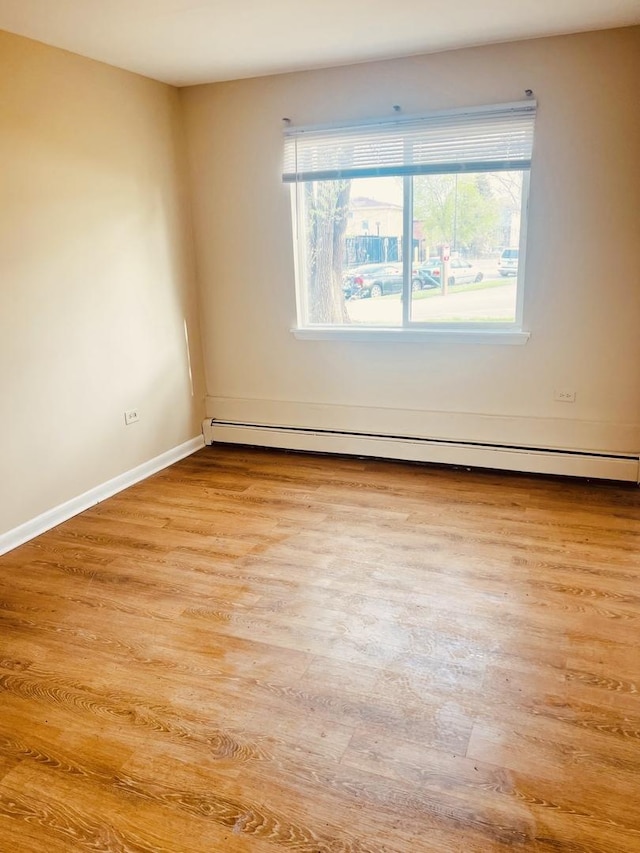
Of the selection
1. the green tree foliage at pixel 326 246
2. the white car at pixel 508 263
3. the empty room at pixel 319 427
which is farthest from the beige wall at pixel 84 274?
the white car at pixel 508 263

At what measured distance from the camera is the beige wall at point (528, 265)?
11.5ft

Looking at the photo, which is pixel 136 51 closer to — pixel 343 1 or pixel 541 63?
pixel 343 1

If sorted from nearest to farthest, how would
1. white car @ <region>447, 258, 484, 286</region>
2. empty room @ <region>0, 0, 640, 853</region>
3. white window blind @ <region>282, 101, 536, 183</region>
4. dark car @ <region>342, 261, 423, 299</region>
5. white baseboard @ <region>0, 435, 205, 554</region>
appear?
empty room @ <region>0, 0, 640, 853</region> < white baseboard @ <region>0, 435, 205, 554</region> < white window blind @ <region>282, 101, 536, 183</region> < white car @ <region>447, 258, 484, 286</region> < dark car @ <region>342, 261, 423, 299</region>

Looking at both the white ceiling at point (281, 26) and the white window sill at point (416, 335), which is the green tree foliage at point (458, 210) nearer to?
the white window sill at point (416, 335)

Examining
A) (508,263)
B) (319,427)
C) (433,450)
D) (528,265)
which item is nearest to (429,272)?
(508,263)

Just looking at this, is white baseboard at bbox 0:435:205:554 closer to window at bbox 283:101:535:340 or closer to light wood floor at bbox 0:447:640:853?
light wood floor at bbox 0:447:640:853

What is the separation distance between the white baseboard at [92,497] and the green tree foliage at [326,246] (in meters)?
1.39

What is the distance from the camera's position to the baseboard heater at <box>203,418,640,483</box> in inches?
151

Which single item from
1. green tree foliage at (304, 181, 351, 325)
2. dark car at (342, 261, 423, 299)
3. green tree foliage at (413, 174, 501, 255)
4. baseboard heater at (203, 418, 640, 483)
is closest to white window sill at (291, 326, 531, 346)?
green tree foliage at (304, 181, 351, 325)

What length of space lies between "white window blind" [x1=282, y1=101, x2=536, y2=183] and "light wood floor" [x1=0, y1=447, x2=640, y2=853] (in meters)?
2.05

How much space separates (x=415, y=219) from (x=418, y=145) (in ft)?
1.43

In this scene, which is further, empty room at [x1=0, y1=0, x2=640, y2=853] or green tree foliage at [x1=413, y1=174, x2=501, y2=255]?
green tree foliage at [x1=413, y1=174, x2=501, y2=255]

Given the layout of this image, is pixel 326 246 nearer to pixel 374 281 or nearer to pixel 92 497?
pixel 374 281

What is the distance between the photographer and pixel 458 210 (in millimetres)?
3893
